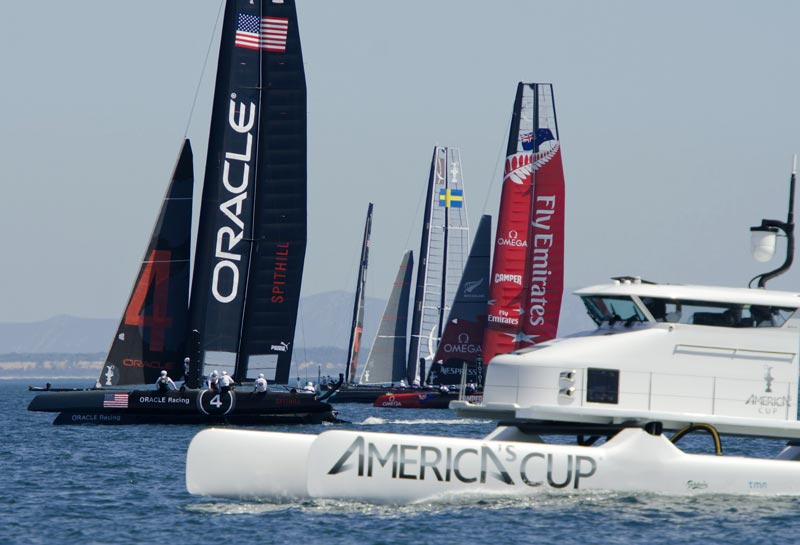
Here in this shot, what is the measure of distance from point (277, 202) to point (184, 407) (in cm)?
793

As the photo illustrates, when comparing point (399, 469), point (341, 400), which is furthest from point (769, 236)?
point (341, 400)

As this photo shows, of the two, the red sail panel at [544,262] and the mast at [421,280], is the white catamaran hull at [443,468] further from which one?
the mast at [421,280]

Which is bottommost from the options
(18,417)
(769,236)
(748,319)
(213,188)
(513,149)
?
(18,417)

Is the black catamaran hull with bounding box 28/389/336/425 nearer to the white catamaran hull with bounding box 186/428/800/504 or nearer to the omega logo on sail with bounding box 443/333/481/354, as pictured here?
the white catamaran hull with bounding box 186/428/800/504

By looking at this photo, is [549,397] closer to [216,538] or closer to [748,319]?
[748,319]

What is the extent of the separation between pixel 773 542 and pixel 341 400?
195 ft

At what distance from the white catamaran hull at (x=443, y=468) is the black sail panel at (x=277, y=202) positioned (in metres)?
24.0

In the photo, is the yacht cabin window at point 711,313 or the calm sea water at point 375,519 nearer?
the calm sea water at point 375,519

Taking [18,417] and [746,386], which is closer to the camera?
[746,386]

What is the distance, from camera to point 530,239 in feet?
177

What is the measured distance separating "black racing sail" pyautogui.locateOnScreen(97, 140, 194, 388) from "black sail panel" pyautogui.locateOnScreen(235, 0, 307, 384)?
225 centimetres

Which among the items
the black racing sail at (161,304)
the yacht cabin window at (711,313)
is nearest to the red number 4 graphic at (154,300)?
the black racing sail at (161,304)

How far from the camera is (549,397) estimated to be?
69.2ft

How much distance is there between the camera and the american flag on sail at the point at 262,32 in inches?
1772
